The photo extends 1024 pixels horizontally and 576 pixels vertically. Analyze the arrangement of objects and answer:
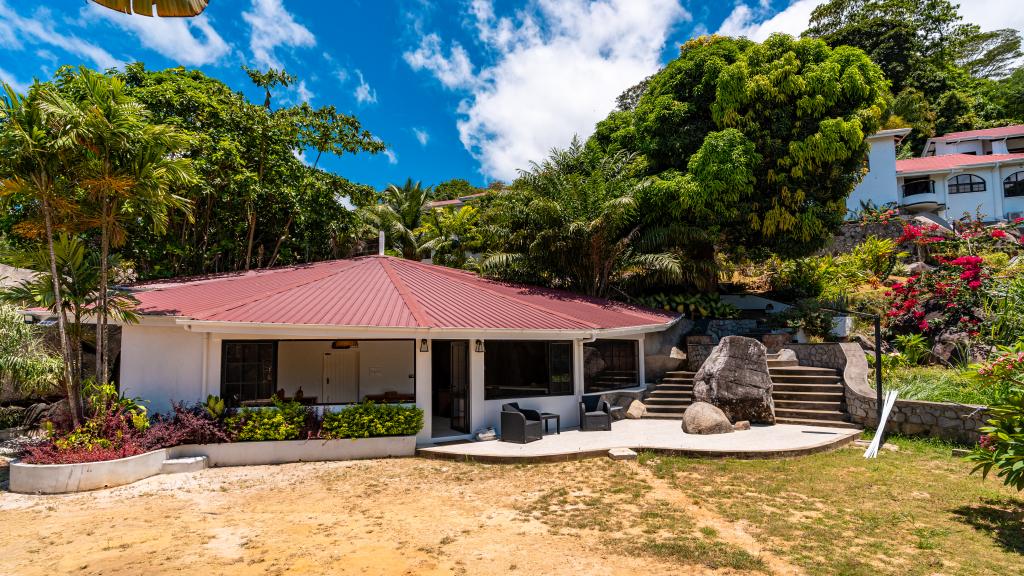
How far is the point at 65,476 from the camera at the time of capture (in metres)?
8.00

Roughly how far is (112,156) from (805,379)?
51.3ft

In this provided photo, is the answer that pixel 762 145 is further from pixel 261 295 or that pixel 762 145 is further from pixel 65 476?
pixel 65 476

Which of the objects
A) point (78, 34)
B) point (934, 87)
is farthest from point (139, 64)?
point (934, 87)

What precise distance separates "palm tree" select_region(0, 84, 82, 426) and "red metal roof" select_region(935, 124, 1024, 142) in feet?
163

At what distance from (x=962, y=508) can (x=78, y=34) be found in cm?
2337

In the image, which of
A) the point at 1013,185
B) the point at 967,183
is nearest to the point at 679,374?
the point at 967,183

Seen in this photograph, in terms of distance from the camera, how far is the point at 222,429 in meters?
9.44

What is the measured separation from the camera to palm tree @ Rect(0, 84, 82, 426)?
7.97 meters

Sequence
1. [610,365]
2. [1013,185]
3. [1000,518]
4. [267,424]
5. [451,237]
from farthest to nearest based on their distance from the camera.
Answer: [1013,185], [451,237], [610,365], [267,424], [1000,518]

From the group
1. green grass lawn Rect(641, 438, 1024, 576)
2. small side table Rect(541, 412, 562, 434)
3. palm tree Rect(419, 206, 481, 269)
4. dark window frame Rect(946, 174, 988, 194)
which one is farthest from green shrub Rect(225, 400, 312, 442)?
dark window frame Rect(946, 174, 988, 194)

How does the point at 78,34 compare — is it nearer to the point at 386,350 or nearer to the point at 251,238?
the point at 251,238

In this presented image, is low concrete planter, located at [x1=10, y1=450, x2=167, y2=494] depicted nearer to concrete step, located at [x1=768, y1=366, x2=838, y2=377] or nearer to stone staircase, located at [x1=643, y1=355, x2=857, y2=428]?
stone staircase, located at [x1=643, y1=355, x2=857, y2=428]

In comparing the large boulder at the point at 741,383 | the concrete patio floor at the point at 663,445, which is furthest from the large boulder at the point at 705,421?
the large boulder at the point at 741,383

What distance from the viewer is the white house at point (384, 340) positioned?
10.0 meters
